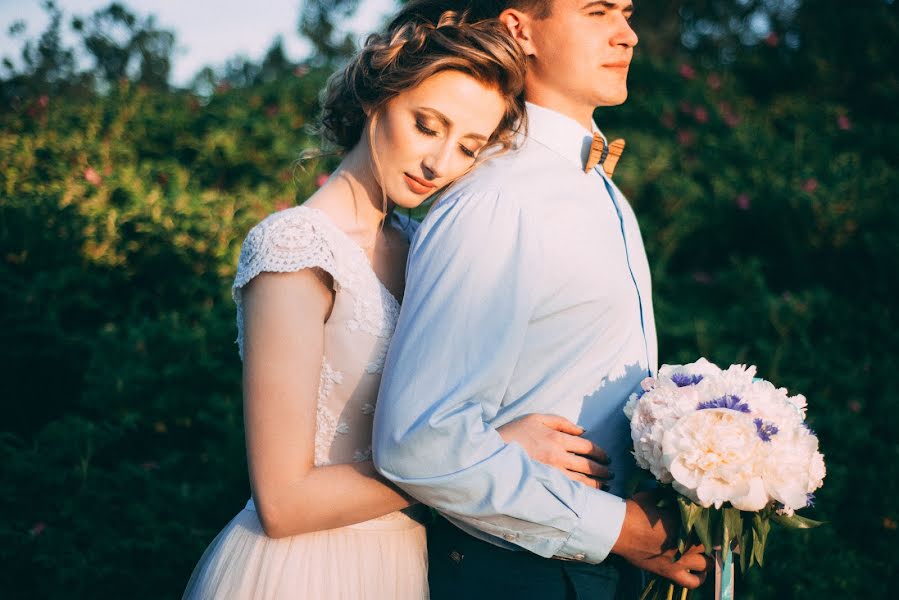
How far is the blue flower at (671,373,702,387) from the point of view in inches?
72.6

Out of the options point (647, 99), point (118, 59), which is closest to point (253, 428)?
point (647, 99)

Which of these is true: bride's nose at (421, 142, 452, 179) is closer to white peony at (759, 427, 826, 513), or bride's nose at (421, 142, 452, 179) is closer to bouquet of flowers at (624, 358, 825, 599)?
bouquet of flowers at (624, 358, 825, 599)

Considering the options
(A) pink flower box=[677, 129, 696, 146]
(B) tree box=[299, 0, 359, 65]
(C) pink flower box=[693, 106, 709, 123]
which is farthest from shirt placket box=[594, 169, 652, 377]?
(B) tree box=[299, 0, 359, 65]

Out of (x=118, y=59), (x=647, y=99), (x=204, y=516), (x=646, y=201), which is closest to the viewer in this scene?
(x=204, y=516)

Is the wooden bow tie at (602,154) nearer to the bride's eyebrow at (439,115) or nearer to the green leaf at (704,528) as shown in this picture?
the bride's eyebrow at (439,115)

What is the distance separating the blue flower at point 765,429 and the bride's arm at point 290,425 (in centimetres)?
89

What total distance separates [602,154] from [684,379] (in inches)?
31.7

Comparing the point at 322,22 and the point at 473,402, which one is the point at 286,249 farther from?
the point at 322,22

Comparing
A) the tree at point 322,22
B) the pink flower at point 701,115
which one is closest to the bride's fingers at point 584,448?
the pink flower at point 701,115

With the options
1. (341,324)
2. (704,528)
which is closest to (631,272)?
(704,528)

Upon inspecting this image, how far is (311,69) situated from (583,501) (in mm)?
7393

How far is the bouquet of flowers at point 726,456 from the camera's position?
1666mm

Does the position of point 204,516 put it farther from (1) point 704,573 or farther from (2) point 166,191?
(2) point 166,191

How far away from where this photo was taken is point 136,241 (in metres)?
4.65
